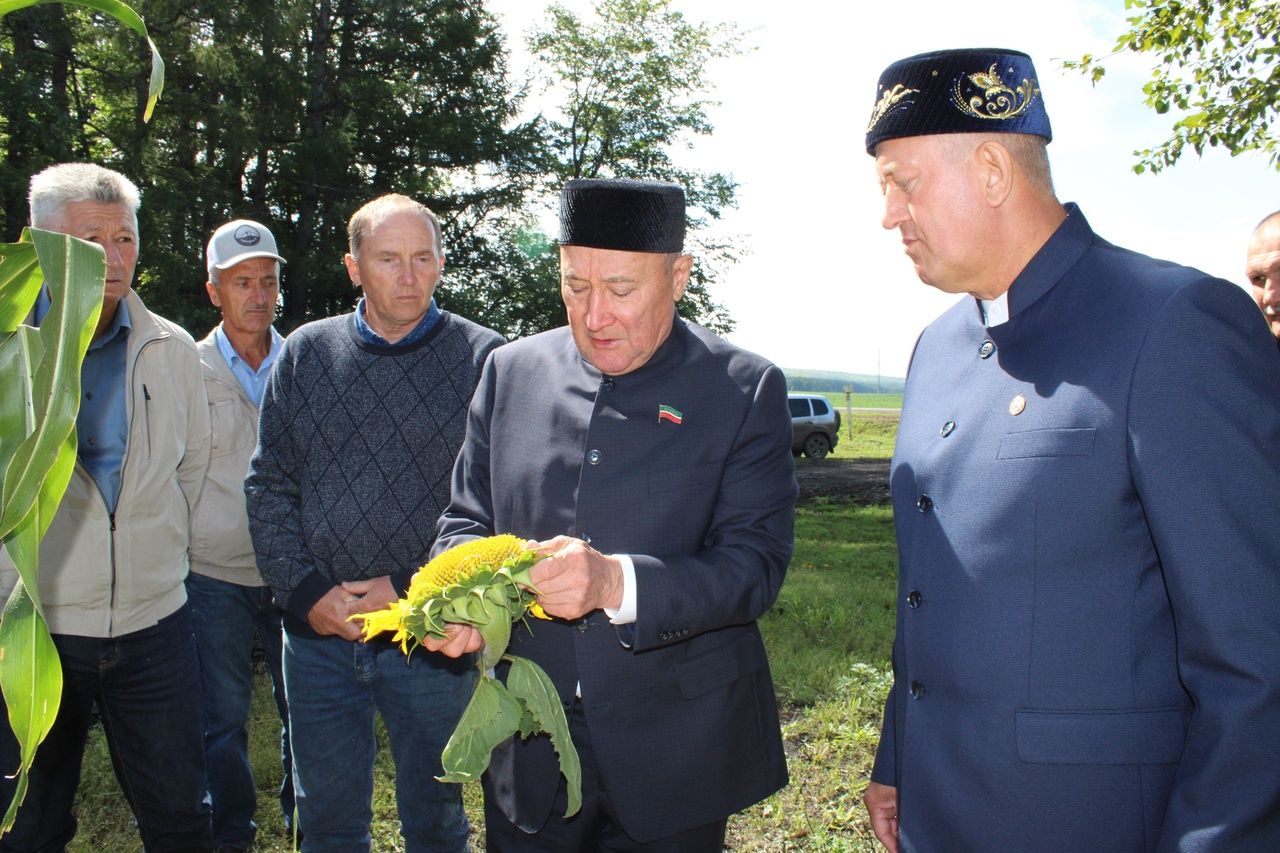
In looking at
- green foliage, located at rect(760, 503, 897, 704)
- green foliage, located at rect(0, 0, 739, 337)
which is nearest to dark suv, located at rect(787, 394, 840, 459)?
green foliage, located at rect(0, 0, 739, 337)

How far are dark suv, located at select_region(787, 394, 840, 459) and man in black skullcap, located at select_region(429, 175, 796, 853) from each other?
23.9 metres

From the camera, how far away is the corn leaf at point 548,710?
212 cm

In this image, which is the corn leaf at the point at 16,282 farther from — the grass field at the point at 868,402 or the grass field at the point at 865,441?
the grass field at the point at 868,402

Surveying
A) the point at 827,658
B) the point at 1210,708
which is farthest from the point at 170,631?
the point at 827,658

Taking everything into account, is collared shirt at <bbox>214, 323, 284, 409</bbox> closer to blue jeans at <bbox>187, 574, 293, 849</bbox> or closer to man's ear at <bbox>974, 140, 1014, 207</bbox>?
blue jeans at <bbox>187, 574, 293, 849</bbox>

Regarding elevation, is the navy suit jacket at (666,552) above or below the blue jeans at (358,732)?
above

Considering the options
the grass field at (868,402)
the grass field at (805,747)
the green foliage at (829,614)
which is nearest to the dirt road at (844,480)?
the green foliage at (829,614)

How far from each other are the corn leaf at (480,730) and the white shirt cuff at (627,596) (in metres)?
0.29

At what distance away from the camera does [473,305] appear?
21.0 metres

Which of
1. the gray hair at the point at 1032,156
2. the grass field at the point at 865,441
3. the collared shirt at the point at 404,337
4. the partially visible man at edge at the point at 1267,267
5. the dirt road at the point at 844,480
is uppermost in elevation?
the gray hair at the point at 1032,156

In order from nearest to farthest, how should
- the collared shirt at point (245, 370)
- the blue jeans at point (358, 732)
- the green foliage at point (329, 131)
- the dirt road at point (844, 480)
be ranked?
1. the blue jeans at point (358, 732)
2. the collared shirt at point (245, 370)
3. the green foliage at point (329, 131)
4. the dirt road at point (844, 480)

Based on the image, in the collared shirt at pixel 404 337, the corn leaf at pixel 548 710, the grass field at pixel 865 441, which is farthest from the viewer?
the grass field at pixel 865 441

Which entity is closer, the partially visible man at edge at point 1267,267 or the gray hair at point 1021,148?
the gray hair at point 1021,148

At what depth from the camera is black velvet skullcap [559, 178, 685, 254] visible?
7.98ft
